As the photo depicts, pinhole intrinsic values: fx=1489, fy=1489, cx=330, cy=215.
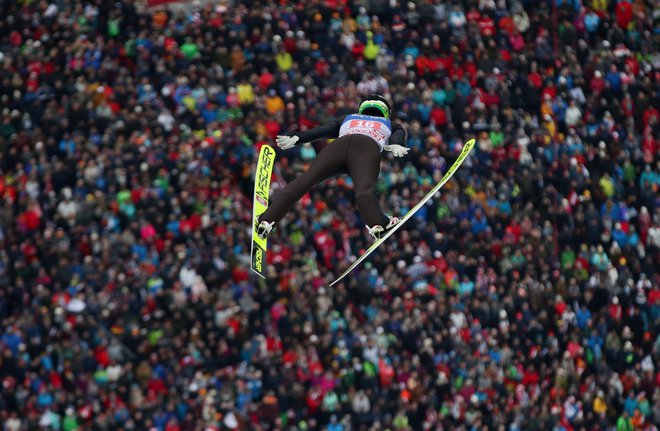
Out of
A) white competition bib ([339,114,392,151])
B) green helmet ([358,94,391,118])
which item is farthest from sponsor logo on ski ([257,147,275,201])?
green helmet ([358,94,391,118])

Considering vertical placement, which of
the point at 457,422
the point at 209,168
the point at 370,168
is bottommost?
the point at 457,422

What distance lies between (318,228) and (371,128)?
752 centimetres

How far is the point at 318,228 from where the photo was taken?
838 inches

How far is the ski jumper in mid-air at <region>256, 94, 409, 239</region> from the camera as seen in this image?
13.5 m

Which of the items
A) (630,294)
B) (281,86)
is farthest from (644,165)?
(281,86)

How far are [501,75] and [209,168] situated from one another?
18.4 feet

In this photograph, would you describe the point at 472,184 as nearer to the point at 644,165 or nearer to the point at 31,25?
the point at 644,165

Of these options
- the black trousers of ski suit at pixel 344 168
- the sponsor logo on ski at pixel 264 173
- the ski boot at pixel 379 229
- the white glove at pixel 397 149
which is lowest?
the sponsor logo on ski at pixel 264 173

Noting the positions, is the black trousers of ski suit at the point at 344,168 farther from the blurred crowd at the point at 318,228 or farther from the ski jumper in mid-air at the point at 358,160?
the blurred crowd at the point at 318,228

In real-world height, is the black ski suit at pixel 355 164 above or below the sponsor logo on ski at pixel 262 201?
above

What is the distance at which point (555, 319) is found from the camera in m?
21.8

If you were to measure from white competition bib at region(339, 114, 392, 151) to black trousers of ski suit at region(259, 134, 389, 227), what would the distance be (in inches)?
1.9

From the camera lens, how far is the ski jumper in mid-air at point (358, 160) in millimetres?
13547

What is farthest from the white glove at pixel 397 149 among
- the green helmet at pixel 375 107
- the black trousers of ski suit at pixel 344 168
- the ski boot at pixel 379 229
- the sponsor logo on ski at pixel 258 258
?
the sponsor logo on ski at pixel 258 258
